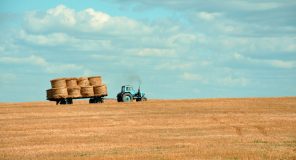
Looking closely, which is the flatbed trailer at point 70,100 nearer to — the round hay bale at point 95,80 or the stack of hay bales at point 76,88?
the stack of hay bales at point 76,88

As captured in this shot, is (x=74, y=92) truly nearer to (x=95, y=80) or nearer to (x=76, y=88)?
(x=76, y=88)

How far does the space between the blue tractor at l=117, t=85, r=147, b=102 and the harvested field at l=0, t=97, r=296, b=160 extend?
185 inches

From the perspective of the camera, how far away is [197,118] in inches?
1489

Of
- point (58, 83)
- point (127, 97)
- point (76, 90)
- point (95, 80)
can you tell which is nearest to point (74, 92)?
point (76, 90)

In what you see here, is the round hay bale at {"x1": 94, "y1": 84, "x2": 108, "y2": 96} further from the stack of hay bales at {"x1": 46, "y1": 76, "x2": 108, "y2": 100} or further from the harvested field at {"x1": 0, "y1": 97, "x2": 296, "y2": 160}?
the harvested field at {"x1": 0, "y1": 97, "x2": 296, "y2": 160}

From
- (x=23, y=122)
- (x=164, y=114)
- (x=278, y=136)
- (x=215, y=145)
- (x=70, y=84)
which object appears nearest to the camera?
(x=215, y=145)

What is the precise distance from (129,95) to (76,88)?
14.4ft

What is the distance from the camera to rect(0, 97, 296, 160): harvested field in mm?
24188

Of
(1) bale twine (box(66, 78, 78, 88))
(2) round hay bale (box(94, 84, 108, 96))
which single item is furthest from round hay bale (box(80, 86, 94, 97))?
(1) bale twine (box(66, 78, 78, 88))

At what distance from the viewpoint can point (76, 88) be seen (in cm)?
5212

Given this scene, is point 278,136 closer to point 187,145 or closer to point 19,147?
point 187,145

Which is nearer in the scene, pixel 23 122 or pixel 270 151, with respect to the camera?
pixel 270 151

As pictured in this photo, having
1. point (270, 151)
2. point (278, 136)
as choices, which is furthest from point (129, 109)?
point (270, 151)

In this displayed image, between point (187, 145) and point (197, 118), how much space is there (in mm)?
11261
